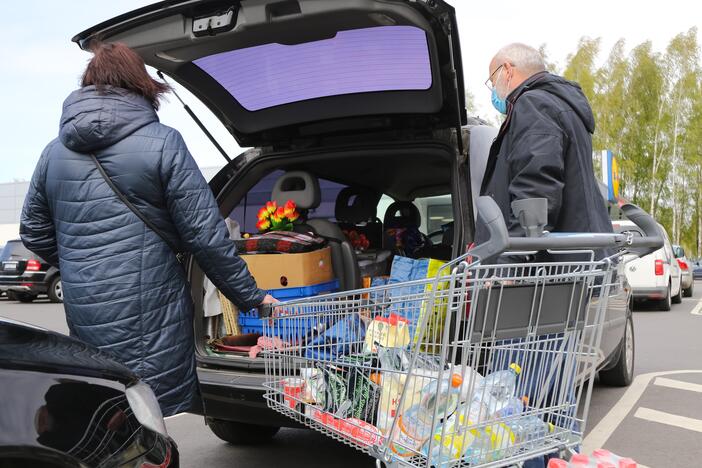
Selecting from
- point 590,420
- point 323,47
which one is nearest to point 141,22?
point 323,47

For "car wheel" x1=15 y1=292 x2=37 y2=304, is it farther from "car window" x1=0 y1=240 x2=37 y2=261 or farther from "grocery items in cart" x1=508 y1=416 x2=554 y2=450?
"grocery items in cart" x1=508 y1=416 x2=554 y2=450

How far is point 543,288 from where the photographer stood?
7.59ft

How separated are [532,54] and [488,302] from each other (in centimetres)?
166

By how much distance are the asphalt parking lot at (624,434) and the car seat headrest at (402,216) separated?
2.08m

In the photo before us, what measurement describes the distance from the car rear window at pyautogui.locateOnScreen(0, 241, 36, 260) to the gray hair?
1598cm

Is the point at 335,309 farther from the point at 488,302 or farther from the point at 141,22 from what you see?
the point at 141,22

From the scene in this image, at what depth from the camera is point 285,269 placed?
4328 millimetres

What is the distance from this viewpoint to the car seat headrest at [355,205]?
19.8 feet

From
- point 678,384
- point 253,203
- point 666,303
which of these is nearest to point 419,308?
point 253,203

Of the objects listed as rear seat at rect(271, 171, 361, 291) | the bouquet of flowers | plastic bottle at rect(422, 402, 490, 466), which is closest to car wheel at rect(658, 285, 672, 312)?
rear seat at rect(271, 171, 361, 291)

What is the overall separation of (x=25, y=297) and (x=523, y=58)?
17106 mm

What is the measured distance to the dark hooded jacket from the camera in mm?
2957

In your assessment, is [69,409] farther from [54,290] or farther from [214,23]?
[54,290]

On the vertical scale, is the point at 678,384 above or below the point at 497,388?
below
